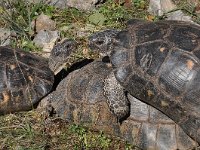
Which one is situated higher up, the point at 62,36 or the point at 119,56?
the point at 119,56

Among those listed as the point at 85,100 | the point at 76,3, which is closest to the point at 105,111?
the point at 85,100

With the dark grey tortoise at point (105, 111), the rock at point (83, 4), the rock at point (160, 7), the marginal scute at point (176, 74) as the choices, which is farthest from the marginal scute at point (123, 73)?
the rock at point (83, 4)

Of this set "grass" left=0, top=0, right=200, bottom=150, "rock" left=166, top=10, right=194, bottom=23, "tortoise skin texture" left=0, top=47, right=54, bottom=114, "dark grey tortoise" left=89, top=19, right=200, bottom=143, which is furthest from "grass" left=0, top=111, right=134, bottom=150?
"rock" left=166, top=10, right=194, bottom=23

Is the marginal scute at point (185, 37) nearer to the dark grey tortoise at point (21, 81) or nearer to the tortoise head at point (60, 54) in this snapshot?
the tortoise head at point (60, 54)

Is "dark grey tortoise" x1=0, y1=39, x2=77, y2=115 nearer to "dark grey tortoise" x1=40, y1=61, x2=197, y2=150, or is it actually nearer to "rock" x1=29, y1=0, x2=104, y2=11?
"dark grey tortoise" x1=40, y1=61, x2=197, y2=150

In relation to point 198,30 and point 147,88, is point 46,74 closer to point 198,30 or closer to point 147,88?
point 147,88

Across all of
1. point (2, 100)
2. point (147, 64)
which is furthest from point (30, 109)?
point (147, 64)

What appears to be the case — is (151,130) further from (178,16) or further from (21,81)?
(178,16)
